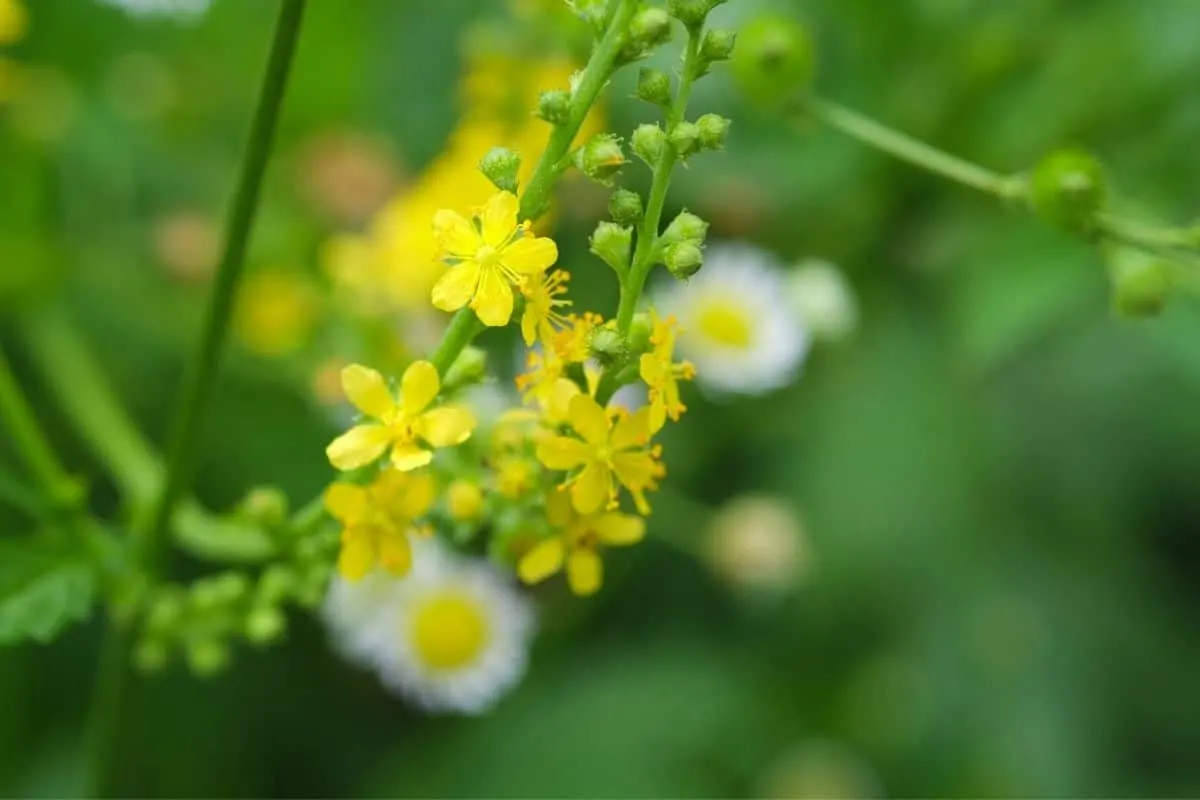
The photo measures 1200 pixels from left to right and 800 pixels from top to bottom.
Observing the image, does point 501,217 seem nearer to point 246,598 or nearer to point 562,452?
point 562,452

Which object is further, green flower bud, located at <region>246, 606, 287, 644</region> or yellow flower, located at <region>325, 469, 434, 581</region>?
green flower bud, located at <region>246, 606, 287, 644</region>

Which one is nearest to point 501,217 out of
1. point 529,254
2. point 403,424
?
point 529,254

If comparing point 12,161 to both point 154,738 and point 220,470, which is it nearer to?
point 220,470

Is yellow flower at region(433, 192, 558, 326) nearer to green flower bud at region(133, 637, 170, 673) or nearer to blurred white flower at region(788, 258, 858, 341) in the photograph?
green flower bud at region(133, 637, 170, 673)

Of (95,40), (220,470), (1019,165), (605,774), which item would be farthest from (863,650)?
(95,40)

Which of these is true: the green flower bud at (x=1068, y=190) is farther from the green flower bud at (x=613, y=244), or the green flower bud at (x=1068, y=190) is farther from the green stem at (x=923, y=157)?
the green flower bud at (x=613, y=244)

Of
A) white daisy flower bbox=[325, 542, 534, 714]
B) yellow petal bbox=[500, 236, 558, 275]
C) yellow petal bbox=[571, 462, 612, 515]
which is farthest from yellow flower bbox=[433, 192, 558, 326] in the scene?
white daisy flower bbox=[325, 542, 534, 714]

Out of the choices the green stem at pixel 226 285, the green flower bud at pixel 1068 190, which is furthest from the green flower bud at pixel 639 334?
the green flower bud at pixel 1068 190

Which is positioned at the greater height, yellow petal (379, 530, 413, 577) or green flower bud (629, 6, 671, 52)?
green flower bud (629, 6, 671, 52)
